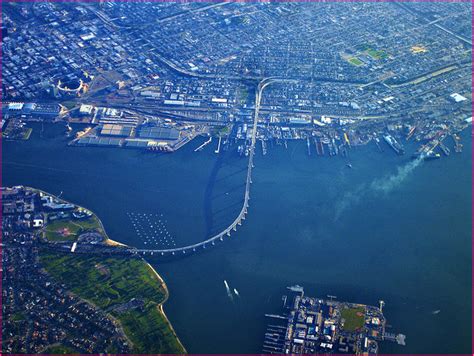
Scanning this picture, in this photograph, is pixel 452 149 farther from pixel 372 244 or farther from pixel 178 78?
pixel 178 78

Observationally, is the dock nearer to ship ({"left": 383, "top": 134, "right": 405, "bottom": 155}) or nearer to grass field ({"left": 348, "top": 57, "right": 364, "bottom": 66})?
ship ({"left": 383, "top": 134, "right": 405, "bottom": 155})

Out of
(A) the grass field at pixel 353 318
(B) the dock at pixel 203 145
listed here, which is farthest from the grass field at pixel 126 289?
(B) the dock at pixel 203 145

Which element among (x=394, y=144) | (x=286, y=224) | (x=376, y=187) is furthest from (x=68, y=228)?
(x=394, y=144)

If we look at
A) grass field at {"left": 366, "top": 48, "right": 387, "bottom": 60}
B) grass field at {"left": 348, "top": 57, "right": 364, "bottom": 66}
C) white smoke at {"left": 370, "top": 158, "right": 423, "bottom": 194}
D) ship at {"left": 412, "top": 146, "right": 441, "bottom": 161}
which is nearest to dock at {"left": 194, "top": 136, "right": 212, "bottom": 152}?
white smoke at {"left": 370, "top": 158, "right": 423, "bottom": 194}

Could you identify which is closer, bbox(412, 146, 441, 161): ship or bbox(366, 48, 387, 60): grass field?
bbox(412, 146, 441, 161): ship

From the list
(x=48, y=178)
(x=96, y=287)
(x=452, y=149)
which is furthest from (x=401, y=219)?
(x=48, y=178)

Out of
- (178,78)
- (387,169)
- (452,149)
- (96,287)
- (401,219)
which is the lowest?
(96,287)
